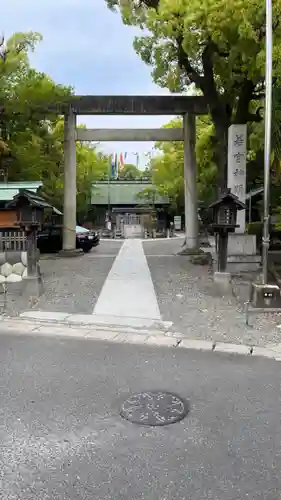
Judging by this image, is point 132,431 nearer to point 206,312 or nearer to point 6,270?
point 206,312

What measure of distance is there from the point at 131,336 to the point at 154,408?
2.78 metres

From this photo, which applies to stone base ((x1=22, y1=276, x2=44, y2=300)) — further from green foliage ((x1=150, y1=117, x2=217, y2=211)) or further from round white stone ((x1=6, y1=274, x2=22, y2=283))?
green foliage ((x1=150, y1=117, x2=217, y2=211))

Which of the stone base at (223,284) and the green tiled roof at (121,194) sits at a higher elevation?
the green tiled roof at (121,194)

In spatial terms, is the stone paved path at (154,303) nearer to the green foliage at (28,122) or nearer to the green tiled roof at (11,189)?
the green tiled roof at (11,189)

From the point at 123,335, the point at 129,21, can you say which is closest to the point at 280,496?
the point at 123,335

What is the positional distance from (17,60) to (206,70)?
743 centimetres

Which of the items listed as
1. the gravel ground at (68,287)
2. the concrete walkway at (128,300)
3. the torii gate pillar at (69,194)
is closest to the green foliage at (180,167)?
the torii gate pillar at (69,194)

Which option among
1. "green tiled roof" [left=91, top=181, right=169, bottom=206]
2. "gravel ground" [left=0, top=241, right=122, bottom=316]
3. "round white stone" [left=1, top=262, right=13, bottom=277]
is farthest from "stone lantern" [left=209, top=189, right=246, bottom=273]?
"green tiled roof" [left=91, top=181, right=169, bottom=206]

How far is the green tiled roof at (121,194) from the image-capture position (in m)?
45.8

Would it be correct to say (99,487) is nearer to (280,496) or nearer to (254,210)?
(280,496)

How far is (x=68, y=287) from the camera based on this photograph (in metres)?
11.3

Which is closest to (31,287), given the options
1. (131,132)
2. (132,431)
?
(132,431)

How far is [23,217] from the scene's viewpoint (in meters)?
10.5

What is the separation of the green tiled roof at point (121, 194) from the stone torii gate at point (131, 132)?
2489 cm
